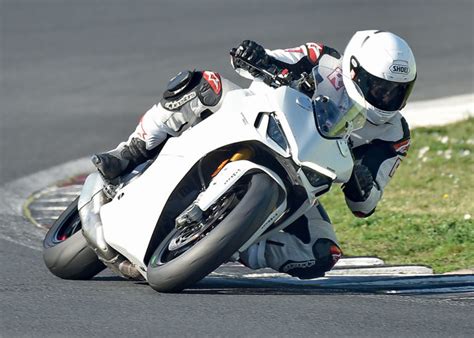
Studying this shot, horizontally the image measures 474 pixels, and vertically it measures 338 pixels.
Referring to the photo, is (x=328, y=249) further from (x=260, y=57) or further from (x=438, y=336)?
(x=438, y=336)

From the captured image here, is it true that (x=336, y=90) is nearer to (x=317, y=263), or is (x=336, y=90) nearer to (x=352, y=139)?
(x=352, y=139)

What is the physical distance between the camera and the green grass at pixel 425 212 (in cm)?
793

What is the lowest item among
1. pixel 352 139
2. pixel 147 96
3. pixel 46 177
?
pixel 147 96

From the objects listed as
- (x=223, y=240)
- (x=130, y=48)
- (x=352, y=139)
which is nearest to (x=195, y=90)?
(x=352, y=139)

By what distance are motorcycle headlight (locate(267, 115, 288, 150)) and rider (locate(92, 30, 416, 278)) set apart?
0.49 metres

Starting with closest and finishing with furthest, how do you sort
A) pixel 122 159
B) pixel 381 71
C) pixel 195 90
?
pixel 381 71, pixel 195 90, pixel 122 159

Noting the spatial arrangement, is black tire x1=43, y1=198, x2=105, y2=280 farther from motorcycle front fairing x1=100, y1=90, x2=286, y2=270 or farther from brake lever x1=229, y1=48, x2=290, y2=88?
brake lever x1=229, y1=48, x2=290, y2=88

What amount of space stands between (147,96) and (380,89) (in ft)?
25.2

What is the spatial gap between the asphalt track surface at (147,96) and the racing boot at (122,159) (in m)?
0.58

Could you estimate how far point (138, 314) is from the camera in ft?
18.3

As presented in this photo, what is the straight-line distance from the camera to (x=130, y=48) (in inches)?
642

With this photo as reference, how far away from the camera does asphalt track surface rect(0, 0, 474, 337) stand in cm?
550

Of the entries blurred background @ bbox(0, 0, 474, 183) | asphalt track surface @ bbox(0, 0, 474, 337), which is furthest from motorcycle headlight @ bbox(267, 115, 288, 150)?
blurred background @ bbox(0, 0, 474, 183)

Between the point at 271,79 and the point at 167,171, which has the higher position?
the point at 271,79
